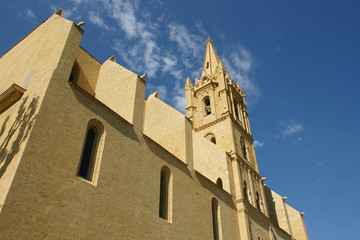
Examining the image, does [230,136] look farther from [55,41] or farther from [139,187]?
[55,41]

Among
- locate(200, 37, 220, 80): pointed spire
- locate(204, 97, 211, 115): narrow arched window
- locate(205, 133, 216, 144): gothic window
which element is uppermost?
locate(200, 37, 220, 80): pointed spire

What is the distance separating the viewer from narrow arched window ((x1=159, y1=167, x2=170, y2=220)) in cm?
1134

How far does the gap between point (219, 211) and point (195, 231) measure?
2946 millimetres

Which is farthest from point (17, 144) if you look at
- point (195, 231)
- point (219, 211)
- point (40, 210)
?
point (219, 211)

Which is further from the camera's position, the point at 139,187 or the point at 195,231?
the point at 195,231

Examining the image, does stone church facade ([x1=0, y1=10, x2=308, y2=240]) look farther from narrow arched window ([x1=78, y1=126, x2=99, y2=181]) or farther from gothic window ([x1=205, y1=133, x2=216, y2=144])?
gothic window ([x1=205, y1=133, x2=216, y2=144])

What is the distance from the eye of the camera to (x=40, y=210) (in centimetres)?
702

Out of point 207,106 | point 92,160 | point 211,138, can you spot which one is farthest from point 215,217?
point 207,106

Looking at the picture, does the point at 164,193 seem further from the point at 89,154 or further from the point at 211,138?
the point at 211,138

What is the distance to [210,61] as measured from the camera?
33.6m

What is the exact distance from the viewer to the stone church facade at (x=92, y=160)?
287 inches

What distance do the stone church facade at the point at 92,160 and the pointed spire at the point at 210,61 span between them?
15703 millimetres

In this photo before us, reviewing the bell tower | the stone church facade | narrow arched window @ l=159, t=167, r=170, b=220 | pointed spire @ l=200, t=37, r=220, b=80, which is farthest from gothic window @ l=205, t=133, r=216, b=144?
narrow arched window @ l=159, t=167, r=170, b=220

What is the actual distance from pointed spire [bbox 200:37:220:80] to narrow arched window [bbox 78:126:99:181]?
2187cm
